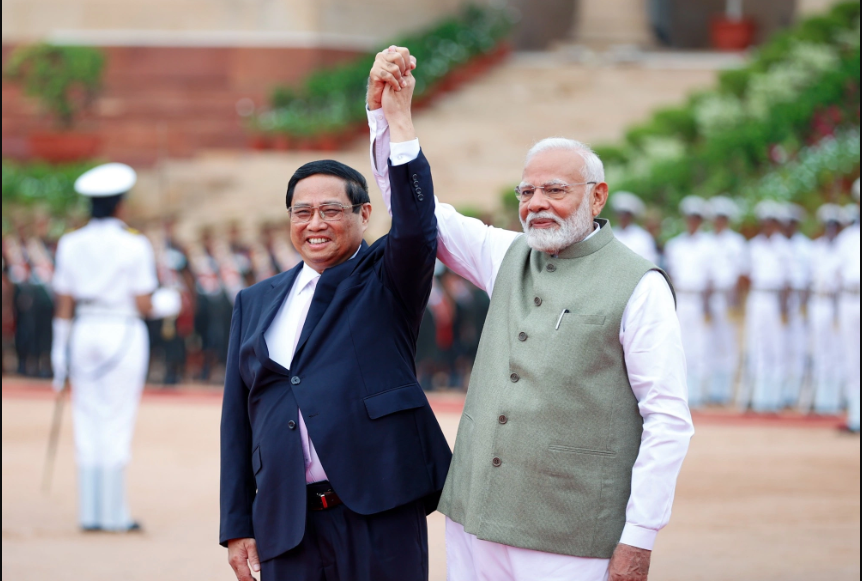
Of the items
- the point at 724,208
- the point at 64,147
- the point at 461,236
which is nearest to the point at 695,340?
the point at 724,208

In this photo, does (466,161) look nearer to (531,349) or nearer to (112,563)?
(112,563)

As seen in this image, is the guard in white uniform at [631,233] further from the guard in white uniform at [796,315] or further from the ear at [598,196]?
the ear at [598,196]

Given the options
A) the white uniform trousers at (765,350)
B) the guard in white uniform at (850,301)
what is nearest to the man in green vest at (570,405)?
the guard in white uniform at (850,301)

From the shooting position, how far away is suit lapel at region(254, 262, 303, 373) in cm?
366

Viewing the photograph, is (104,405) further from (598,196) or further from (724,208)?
(724,208)

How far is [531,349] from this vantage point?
343 cm

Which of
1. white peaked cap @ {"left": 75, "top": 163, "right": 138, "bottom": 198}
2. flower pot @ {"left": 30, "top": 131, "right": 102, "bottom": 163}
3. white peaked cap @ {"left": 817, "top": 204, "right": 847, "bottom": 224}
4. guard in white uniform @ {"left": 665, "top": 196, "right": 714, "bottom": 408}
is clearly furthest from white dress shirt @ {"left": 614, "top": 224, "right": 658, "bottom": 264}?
flower pot @ {"left": 30, "top": 131, "right": 102, "bottom": 163}

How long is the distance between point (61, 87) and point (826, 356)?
15.1m

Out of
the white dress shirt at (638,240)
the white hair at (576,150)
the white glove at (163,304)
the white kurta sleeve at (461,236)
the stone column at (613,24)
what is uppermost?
the stone column at (613,24)

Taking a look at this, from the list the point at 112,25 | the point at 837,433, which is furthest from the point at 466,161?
the point at 837,433

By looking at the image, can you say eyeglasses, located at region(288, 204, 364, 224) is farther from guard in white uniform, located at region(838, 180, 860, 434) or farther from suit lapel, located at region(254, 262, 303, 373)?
guard in white uniform, located at region(838, 180, 860, 434)

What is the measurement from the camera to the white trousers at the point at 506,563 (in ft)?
11.1

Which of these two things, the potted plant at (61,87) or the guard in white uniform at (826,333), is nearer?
the guard in white uniform at (826,333)

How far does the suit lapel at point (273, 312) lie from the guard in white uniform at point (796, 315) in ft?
31.4
